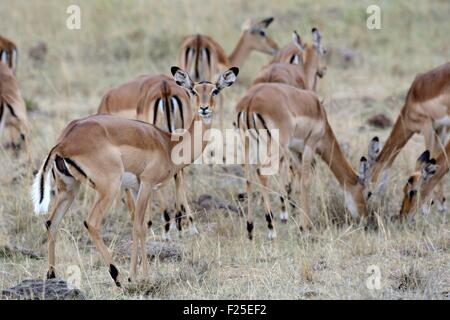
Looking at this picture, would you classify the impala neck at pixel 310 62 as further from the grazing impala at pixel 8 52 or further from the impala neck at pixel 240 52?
the grazing impala at pixel 8 52

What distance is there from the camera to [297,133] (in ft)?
24.6

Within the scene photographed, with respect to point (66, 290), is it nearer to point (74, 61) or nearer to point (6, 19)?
point (74, 61)

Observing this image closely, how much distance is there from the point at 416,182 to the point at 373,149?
18.2 inches

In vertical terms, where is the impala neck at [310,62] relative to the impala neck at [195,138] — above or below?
above

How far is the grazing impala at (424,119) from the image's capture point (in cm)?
809

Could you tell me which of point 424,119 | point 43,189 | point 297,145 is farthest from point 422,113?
point 43,189

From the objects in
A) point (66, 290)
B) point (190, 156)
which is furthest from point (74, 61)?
point (66, 290)

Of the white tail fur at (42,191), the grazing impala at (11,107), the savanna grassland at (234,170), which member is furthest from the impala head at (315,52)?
the white tail fur at (42,191)

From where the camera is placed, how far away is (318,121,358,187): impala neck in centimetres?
776

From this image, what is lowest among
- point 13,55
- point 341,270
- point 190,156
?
point 341,270

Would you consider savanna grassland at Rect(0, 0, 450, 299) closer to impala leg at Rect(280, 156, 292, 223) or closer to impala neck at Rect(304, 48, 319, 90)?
impala leg at Rect(280, 156, 292, 223)

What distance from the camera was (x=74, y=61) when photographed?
12.8m

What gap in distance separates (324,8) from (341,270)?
28.6 feet

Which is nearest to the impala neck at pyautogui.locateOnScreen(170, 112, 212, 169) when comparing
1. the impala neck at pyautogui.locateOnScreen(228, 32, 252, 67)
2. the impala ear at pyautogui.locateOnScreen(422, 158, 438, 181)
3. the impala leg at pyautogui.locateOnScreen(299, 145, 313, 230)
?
the impala leg at pyautogui.locateOnScreen(299, 145, 313, 230)
